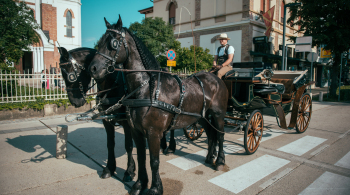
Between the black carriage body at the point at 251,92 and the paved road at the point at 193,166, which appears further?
the black carriage body at the point at 251,92

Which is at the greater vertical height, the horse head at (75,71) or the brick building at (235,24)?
the brick building at (235,24)

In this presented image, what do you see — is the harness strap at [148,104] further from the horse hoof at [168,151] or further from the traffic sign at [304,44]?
the traffic sign at [304,44]

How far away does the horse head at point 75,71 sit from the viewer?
309cm

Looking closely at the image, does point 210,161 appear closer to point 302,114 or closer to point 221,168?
point 221,168

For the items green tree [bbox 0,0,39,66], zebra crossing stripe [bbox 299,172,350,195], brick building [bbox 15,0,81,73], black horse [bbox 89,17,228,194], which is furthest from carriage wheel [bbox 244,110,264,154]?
brick building [bbox 15,0,81,73]

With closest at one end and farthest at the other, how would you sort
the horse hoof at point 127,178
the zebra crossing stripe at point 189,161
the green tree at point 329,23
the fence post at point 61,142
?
the horse hoof at point 127,178 < the zebra crossing stripe at point 189,161 < the fence post at point 61,142 < the green tree at point 329,23

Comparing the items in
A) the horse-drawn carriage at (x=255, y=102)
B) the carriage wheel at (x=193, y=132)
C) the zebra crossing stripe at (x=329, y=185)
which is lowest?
the zebra crossing stripe at (x=329, y=185)

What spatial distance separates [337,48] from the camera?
1368 centimetres

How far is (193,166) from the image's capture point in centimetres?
389

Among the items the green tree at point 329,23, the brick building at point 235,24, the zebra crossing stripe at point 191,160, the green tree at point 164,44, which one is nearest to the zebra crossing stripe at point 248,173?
the zebra crossing stripe at point 191,160

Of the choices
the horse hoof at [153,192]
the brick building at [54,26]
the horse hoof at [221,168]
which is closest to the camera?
the horse hoof at [153,192]

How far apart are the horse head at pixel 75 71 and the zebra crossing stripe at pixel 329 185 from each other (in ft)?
11.8

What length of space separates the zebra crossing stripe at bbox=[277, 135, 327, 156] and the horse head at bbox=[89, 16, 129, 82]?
13.6ft

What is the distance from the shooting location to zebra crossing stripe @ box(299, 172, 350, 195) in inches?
120
